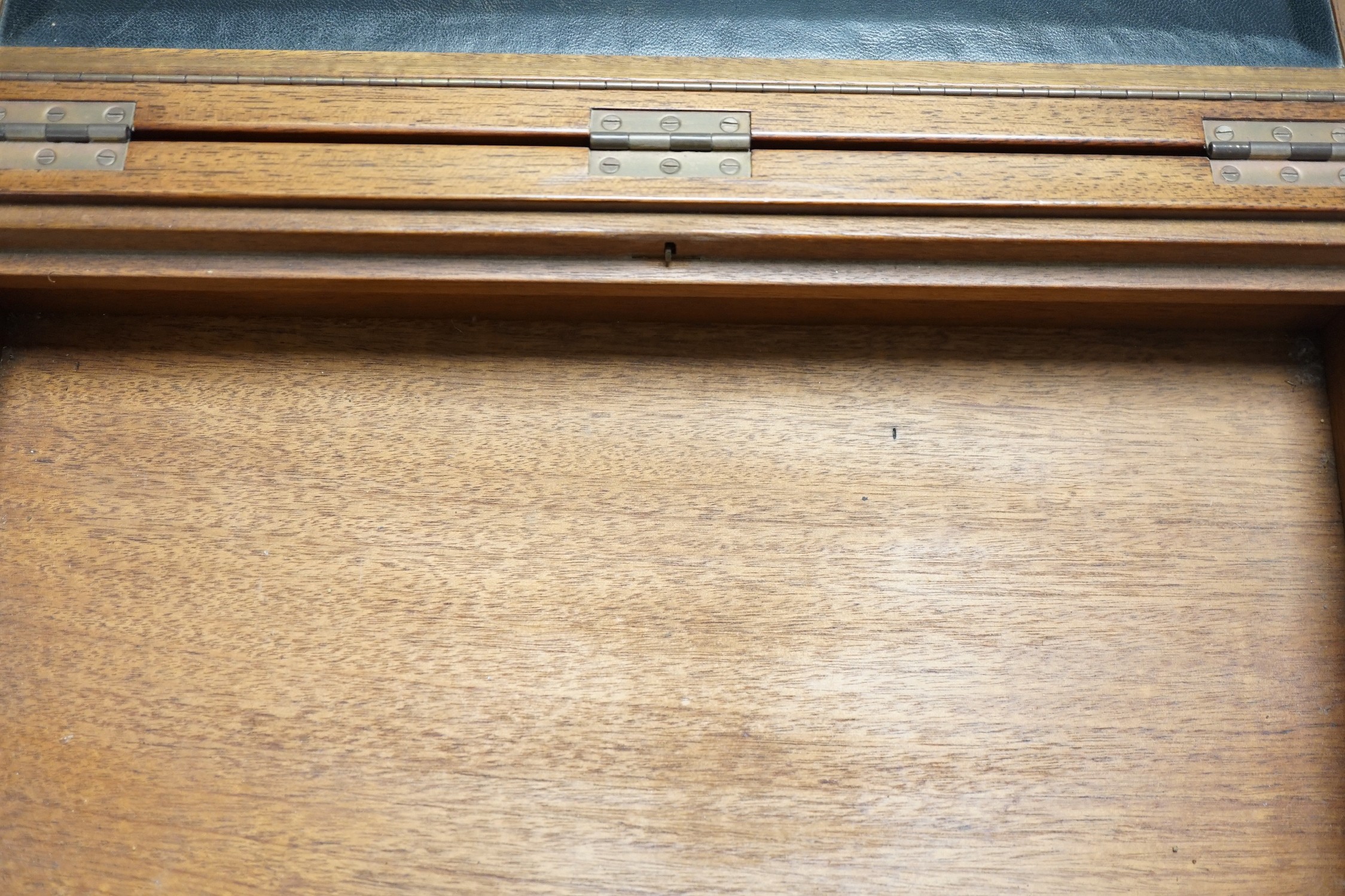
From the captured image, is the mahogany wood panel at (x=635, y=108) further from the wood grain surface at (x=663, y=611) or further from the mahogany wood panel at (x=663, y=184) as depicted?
the wood grain surface at (x=663, y=611)

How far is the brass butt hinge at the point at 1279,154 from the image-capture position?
2.86 feet

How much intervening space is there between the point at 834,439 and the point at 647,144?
31cm

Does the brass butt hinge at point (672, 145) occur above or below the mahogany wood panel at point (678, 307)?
above

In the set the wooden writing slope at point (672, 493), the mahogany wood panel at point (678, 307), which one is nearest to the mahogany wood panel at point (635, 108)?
the wooden writing slope at point (672, 493)

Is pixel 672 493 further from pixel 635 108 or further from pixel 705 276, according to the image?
pixel 635 108

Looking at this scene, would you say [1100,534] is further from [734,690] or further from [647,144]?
[647,144]

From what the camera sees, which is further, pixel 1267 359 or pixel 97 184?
pixel 1267 359

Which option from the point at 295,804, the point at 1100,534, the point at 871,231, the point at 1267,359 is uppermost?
the point at 871,231

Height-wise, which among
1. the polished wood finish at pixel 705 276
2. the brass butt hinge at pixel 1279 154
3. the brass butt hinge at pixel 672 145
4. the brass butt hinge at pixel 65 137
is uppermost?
the brass butt hinge at pixel 1279 154

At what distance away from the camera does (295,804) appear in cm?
87

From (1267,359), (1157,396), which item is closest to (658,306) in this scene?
(1157,396)

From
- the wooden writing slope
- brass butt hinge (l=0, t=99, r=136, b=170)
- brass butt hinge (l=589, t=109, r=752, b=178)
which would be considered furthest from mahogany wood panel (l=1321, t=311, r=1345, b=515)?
brass butt hinge (l=0, t=99, r=136, b=170)

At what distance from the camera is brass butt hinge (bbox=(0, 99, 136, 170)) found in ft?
2.88

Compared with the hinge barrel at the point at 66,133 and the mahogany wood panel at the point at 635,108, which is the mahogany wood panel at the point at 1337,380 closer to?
the mahogany wood panel at the point at 635,108
